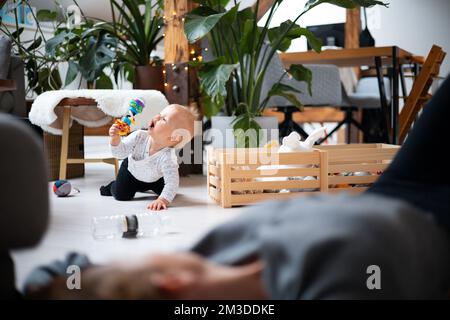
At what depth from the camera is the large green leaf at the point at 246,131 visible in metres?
2.22

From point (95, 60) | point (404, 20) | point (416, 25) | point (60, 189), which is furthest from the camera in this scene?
point (404, 20)

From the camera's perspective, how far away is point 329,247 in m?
0.33

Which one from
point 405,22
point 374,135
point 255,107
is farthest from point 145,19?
point 374,135

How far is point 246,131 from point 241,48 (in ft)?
1.32

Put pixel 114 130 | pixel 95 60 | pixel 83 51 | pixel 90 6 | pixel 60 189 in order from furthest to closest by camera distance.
Result: pixel 90 6, pixel 83 51, pixel 95 60, pixel 114 130, pixel 60 189

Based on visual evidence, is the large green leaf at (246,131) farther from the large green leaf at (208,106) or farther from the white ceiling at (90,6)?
the white ceiling at (90,6)

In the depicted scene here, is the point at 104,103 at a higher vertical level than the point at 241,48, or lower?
lower

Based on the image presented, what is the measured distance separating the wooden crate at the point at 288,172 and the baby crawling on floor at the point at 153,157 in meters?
0.14

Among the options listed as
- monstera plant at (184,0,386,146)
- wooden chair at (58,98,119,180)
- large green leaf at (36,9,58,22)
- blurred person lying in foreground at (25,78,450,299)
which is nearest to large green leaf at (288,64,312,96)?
monstera plant at (184,0,386,146)

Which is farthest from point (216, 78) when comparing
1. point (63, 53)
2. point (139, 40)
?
point (63, 53)

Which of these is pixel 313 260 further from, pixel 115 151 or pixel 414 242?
pixel 115 151

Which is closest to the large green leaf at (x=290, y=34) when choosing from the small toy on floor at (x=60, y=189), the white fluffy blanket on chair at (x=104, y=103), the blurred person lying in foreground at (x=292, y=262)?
the white fluffy blanket on chair at (x=104, y=103)

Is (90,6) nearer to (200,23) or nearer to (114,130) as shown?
(200,23)

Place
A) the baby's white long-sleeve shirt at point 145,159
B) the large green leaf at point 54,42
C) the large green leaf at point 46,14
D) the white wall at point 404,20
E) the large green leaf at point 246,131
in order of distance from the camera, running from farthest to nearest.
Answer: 1. the white wall at point 404,20
2. the large green leaf at point 46,14
3. the large green leaf at point 54,42
4. the large green leaf at point 246,131
5. the baby's white long-sleeve shirt at point 145,159
